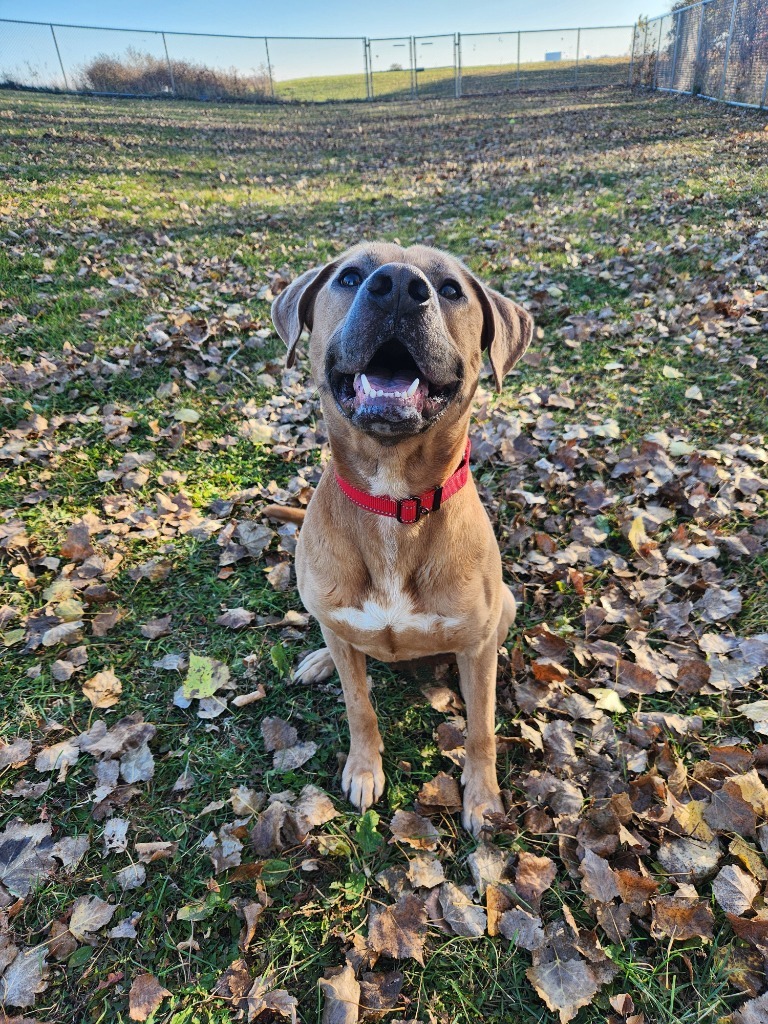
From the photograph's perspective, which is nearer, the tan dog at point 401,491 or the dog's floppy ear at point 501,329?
the tan dog at point 401,491

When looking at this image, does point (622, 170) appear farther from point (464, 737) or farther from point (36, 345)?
point (464, 737)

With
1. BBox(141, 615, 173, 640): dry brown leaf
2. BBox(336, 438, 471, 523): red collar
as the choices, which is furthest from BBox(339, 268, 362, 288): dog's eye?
BBox(141, 615, 173, 640): dry brown leaf

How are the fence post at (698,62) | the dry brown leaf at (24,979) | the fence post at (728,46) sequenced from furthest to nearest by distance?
1. the fence post at (698,62)
2. the fence post at (728,46)
3. the dry brown leaf at (24,979)

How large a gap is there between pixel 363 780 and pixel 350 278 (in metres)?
2.19

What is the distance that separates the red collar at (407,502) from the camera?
7.47 feet

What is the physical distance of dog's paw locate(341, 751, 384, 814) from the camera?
2570 millimetres

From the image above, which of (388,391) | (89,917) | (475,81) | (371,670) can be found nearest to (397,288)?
(388,391)

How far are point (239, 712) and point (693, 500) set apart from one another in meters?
3.12

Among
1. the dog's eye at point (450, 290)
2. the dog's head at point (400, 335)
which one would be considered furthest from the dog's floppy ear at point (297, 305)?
A: the dog's eye at point (450, 290)

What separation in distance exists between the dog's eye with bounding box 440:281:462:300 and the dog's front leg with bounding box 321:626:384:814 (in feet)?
5.01

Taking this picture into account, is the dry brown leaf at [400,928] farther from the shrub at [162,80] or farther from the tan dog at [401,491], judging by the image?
the shrub at [162,80]

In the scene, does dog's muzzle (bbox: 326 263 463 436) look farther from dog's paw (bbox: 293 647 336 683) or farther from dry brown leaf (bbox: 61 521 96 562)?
dry brown leaf (bbox: 61 521 96 562)

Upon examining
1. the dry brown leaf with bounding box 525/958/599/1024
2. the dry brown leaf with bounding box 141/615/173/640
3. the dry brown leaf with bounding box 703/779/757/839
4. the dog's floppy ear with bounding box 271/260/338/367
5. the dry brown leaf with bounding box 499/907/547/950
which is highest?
the dog's floppy ear with bounding box 271/260/338/367

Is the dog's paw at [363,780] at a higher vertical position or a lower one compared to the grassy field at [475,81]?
lower
